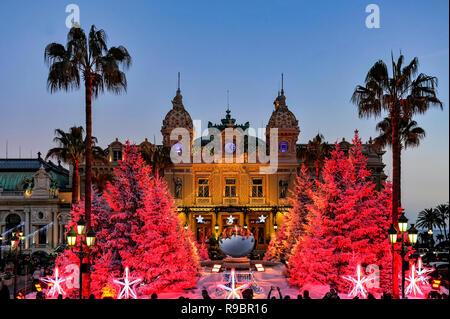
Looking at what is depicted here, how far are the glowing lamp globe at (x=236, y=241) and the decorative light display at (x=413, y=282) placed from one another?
391 inches

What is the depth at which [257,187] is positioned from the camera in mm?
53875

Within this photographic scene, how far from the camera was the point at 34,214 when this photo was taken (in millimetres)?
52594

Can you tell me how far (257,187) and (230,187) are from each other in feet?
9.84

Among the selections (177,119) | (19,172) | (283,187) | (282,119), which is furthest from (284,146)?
(19,172)

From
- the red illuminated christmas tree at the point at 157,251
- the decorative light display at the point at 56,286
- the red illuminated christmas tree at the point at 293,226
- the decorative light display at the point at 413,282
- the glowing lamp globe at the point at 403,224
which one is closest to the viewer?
the glowing lamp globe at the point at 403,224

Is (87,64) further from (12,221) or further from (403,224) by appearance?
(12,221)

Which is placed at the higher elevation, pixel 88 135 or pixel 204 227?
pixel 88 135

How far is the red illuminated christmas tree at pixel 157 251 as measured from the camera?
74.9ft

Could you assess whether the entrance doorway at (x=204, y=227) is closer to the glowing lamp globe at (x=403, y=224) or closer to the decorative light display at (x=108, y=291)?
the decorative light display at (x=108, y=291)

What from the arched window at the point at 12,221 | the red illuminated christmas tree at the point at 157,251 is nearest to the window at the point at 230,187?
the arched window at the point at 12,221

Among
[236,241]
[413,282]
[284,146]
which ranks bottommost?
[413,282]

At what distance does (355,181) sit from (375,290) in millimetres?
5361

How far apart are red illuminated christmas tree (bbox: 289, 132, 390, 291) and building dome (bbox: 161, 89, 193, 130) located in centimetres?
3046
